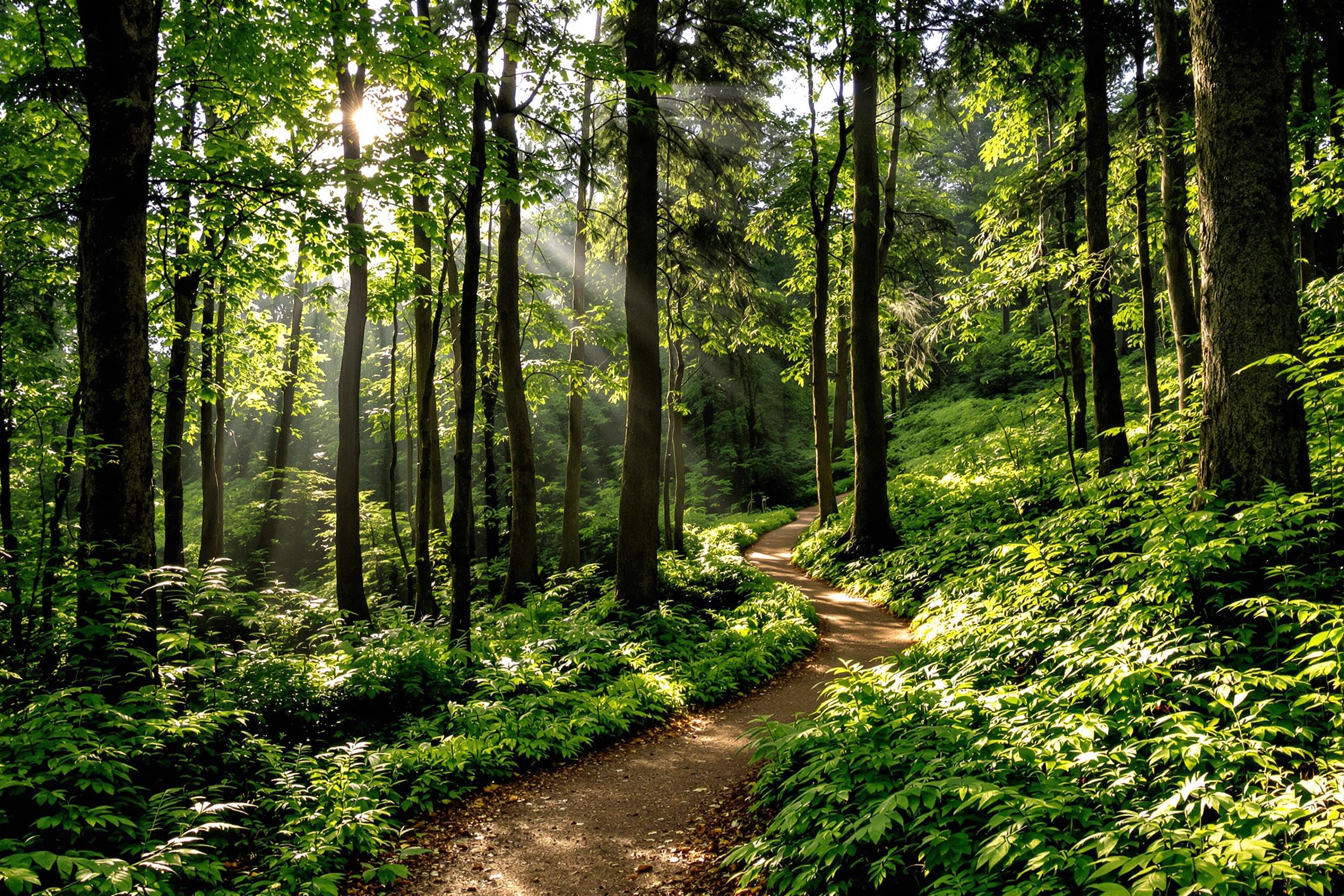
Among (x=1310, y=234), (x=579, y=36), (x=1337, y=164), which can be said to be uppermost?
(x=579, y=36)

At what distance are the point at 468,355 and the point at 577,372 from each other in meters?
6.06

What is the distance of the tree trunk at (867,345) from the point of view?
12.7m

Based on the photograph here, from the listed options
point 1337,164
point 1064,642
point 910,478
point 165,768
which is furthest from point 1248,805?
point 910,478

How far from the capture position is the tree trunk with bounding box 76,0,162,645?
5.15 meters

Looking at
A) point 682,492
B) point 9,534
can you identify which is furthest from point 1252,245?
point 682,492

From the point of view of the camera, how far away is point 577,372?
543 inches

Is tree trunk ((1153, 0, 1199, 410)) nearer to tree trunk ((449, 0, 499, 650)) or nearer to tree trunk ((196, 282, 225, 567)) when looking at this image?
tree trunk ((449, 0, 499, 650))

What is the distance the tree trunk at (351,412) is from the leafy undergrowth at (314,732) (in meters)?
2.18

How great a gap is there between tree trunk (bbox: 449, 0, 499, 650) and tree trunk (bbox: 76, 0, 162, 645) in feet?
9.68

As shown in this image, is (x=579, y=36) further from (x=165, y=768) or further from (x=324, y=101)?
(x=165, y=768)

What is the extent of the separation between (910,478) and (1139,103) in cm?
991

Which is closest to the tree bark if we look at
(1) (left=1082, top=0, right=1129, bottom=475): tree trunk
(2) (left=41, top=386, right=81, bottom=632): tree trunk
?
(2) (left=41, top=386, right=81, bottom=632): tree trunk

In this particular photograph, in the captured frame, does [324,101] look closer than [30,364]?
No

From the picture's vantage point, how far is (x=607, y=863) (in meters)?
4.32
